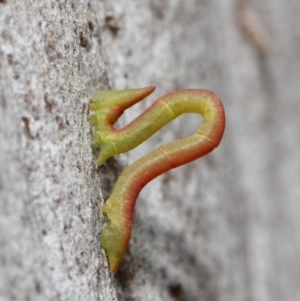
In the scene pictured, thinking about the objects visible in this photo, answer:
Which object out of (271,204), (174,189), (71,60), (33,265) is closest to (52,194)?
(33,265)

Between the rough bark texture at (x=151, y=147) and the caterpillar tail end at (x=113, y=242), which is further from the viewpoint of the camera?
the caterpillar tail end at (x=113, y=242)

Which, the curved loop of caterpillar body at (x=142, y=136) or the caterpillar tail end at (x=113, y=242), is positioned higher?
the curved loop of caterpillar body at (x=142, y=136)

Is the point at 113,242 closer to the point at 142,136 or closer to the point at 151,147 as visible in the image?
the point at 142,136

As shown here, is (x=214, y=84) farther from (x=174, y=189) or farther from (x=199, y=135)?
(x=199, y=135)

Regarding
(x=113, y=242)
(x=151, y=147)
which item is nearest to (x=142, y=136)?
(x=113, y=242)
